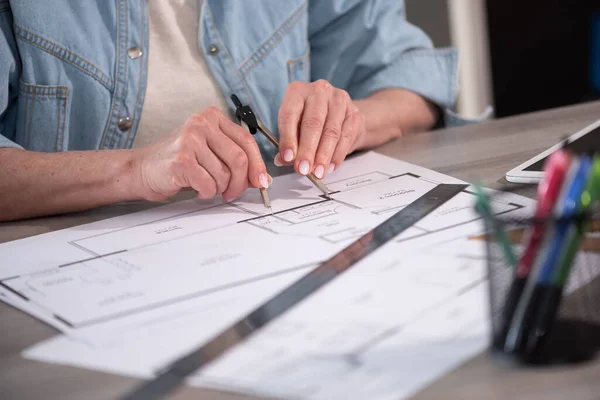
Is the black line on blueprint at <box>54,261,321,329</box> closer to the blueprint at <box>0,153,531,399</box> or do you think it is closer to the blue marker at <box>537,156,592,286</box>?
the blueprint at <box>0,153,531,399</box>

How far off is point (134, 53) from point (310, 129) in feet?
1.15

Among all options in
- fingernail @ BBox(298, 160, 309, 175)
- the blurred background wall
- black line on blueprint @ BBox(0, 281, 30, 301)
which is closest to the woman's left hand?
fingernail @ BBox(298, 160, 309, 175)

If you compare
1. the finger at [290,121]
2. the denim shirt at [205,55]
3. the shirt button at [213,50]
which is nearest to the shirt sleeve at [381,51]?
the denim shirt at [205,55]

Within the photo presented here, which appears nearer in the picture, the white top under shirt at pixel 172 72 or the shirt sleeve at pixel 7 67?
the shirt sleeve at pixel 7 67

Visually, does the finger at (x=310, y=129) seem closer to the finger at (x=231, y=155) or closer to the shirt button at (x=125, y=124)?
the finger at (x=231, y=155)

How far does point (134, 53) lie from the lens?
1107mm

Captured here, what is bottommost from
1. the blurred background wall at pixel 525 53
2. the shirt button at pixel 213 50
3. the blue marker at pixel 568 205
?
the blurred background wall at pixel 525 53

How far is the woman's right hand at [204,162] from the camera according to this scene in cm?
83

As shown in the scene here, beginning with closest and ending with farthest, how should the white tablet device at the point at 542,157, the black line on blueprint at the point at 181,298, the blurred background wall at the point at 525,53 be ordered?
the black line on blueprint at the point at 181,298
the white tablet device at the point at 542,157
the blurred background wall at the point at 525,53

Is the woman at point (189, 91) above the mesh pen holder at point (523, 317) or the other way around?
above

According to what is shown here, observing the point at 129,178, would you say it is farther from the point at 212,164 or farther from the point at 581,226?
the point at 581,226

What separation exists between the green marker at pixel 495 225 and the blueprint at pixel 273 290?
0.06 metres

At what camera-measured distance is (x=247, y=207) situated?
86cm

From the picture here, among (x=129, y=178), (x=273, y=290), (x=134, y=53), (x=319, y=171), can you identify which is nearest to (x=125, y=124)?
(x=134, y=53)
